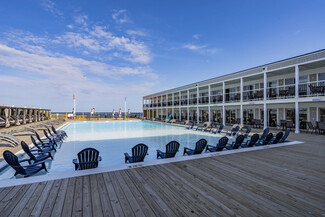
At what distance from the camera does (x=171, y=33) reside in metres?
21.3

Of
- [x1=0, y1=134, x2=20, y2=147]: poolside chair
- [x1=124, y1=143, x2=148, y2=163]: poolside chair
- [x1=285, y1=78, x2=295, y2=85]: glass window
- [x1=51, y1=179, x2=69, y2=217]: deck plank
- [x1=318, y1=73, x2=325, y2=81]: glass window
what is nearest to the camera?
[x1=51, y1=179, x2=69, y2=217]: deck plank

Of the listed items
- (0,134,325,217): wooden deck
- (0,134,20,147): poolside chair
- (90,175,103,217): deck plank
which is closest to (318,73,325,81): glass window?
(0,134,325,217): wooden deck

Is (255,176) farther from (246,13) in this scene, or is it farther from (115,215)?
(246,13)

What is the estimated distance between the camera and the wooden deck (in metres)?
2.31

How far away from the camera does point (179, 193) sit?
2.82 m

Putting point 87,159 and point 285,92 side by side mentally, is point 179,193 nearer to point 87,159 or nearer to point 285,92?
point 87,159

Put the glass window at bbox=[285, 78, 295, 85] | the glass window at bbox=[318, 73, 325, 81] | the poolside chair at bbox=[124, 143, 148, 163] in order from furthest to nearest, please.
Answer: the glass window at bbox=[285, 78, 295, 85], the glass window at bbox=[318, 73, 325, 81], the poolside chair at bbox=[124, 143, 148, 163]

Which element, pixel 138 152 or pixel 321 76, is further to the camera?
pixel 321 76

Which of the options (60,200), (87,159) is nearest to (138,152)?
(87,159)

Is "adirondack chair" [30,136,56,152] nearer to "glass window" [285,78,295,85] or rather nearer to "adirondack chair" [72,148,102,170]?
"adirondack chair" [72,148,102,170]

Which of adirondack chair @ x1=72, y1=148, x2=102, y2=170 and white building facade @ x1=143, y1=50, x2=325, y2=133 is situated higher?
white building facade @ x1=143, y1=50, x2=325, y2=133

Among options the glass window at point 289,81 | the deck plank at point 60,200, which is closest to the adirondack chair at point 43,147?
the deck plank at point 60,200

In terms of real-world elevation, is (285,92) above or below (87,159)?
above

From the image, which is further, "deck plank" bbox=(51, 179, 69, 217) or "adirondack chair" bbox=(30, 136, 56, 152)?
"adirondack chair" bbox=(30, 136, 56, 152)
